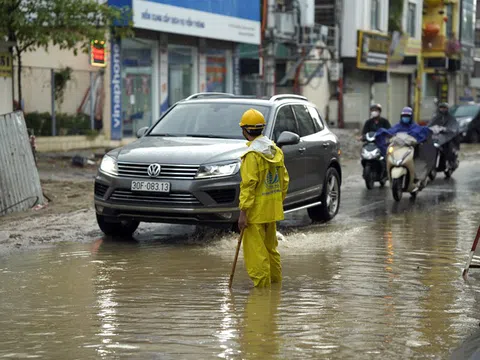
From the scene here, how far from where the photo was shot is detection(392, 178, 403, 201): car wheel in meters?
16.1

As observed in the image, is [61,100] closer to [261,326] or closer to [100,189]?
[100,189]

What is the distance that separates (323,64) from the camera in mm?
42625

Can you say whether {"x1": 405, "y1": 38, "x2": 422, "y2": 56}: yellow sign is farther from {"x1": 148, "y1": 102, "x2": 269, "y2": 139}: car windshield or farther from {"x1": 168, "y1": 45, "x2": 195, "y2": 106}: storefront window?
{"x1": 148, "y1": 102, "x2": 269, "y2": 139}: car windshield

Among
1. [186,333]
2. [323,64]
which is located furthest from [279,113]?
[323,64]

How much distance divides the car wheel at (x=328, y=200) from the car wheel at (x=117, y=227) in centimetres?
270

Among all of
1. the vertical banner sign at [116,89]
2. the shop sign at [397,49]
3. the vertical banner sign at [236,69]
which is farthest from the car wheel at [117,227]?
the shop sign at [397,49]

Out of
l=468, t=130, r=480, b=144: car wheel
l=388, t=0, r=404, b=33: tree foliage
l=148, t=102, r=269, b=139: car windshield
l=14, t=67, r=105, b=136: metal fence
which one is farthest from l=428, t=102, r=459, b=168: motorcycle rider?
l=388, t=0, r=404, b=33: tree foliage

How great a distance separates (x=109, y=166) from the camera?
10984mm

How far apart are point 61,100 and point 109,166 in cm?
1497

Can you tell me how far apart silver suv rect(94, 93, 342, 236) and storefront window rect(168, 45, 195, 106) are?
722 inches

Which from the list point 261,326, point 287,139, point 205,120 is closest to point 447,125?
point 205,120

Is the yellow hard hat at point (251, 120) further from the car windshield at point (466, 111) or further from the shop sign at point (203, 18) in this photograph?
the car windshield at point (466, 111)

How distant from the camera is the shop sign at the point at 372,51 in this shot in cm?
4584

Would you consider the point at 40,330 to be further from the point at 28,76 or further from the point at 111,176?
the point at 28,76
